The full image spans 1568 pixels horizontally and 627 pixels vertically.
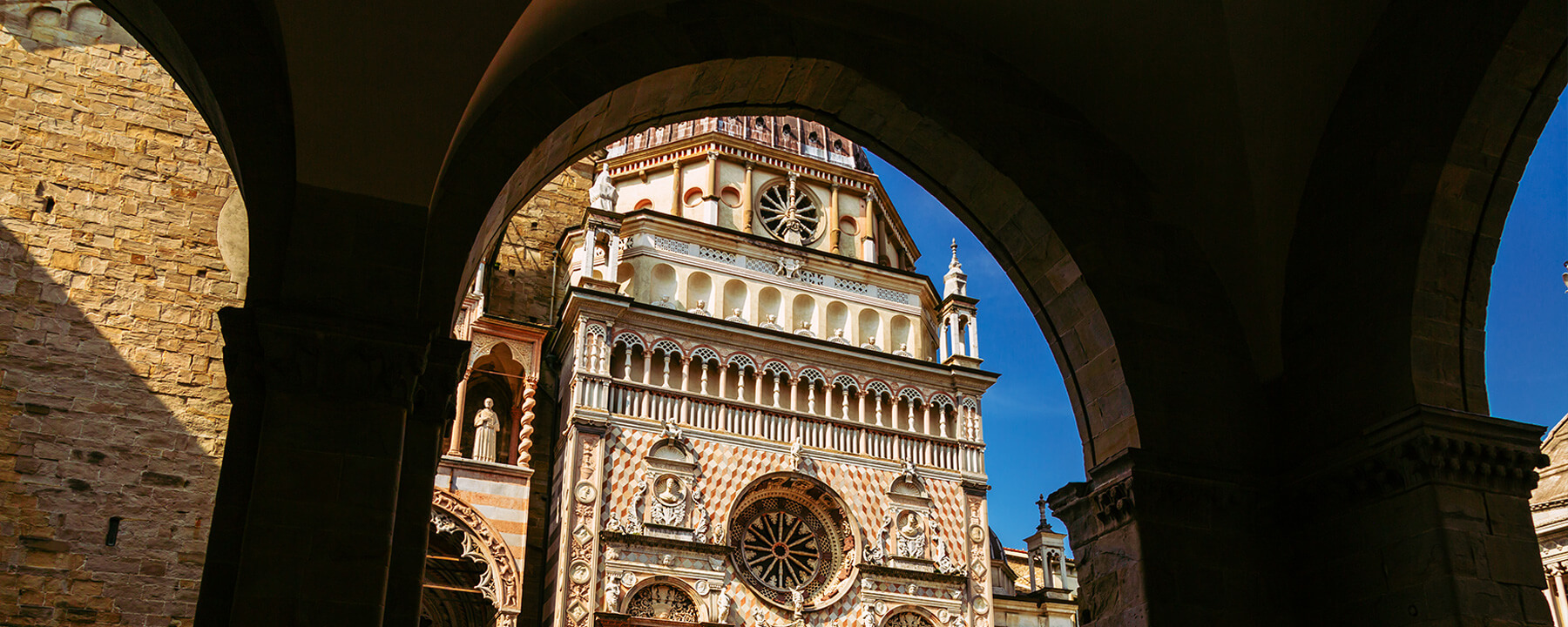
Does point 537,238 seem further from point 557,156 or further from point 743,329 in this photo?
point 557,156

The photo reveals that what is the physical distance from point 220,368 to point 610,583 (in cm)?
860

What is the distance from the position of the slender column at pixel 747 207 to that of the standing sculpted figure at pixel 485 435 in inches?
349

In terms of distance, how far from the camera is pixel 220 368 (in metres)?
10.7

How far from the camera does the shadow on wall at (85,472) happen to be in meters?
9.63

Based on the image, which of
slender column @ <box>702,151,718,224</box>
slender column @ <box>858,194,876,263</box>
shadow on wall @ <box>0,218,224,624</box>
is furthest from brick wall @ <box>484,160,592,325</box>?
shadow on wall @ <box>0,218,224,624</box>

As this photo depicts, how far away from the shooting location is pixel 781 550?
20391 millimetres

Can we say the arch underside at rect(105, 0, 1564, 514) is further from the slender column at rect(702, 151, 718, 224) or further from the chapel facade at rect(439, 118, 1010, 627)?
the slender column at rect(702, 151, 718, 224)

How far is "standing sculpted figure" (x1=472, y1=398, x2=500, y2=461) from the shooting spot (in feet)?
57.8

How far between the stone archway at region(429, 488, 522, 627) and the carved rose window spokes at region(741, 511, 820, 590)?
175 inches

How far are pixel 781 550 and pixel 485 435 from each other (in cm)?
564

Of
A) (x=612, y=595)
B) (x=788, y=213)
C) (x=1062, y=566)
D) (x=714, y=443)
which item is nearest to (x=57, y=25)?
(x=612, y=595)

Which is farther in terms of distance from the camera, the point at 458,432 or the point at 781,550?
the point at 781,550

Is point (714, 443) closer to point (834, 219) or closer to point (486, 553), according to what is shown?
point (486, 553)

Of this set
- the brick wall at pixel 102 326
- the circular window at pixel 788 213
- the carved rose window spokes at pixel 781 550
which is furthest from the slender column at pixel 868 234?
the brick wall at pixel 102 326
